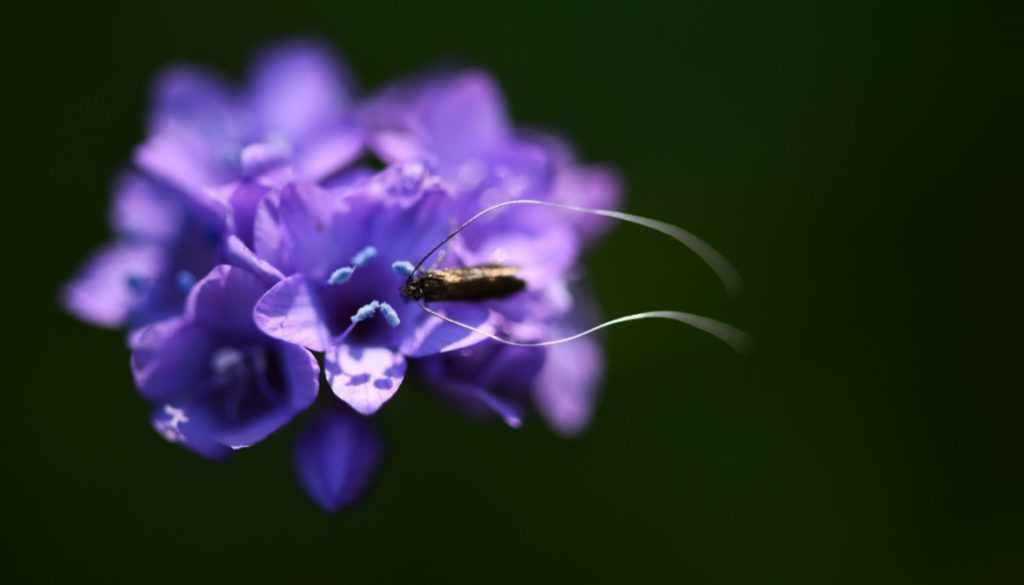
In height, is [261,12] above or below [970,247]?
below

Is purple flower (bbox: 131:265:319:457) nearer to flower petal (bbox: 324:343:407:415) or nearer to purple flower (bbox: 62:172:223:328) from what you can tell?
flower petal (bbox: 324:343:407:415)

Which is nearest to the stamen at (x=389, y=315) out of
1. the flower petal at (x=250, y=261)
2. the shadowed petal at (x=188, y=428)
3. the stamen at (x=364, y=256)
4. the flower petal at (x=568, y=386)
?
the stamen at (x=364, y=256)

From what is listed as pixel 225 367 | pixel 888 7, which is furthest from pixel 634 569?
pixel 888 7

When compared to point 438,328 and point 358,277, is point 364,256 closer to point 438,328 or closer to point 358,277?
point 358,277

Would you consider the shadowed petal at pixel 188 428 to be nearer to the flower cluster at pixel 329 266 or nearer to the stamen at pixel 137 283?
the flower cluster at pixel 329 266

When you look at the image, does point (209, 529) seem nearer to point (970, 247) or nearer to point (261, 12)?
point (261, 12)

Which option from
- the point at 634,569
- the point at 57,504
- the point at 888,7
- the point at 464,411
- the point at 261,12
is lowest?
the point at 57,504
